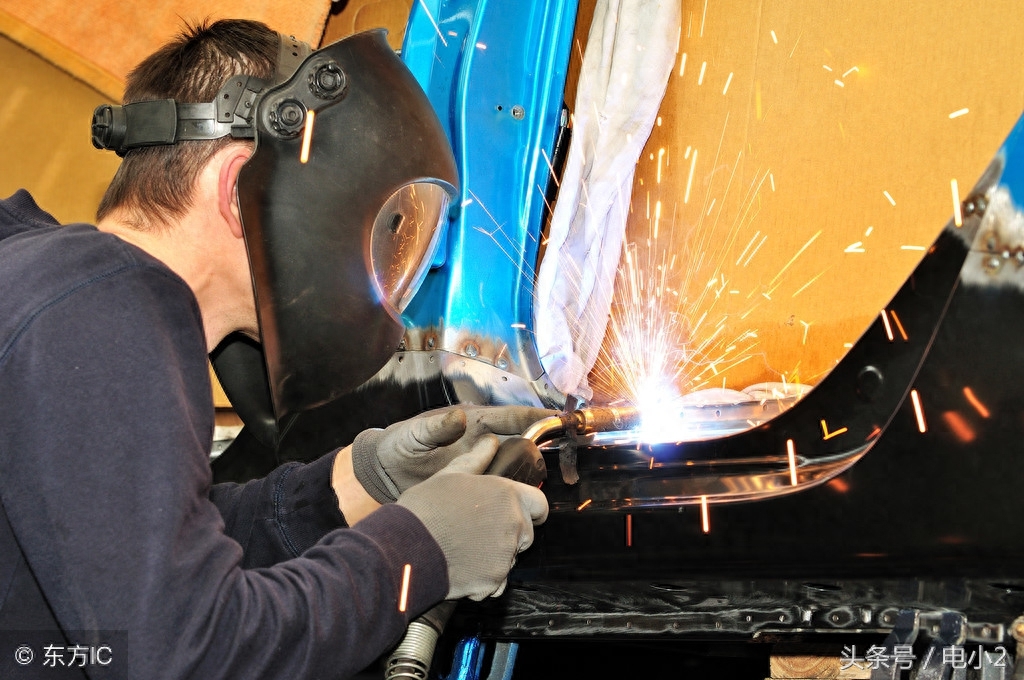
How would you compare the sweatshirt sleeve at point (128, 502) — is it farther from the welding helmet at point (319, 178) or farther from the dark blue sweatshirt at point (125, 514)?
the welding helmet at point (319, 178)

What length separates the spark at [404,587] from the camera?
1425 millimetres

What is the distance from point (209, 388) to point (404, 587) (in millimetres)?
411

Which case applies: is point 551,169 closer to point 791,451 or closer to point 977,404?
point 791,451

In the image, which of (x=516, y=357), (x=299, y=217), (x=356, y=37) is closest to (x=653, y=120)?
(x=516, y=357)

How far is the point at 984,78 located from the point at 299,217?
1.90 metres

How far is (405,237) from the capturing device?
6.17 feet

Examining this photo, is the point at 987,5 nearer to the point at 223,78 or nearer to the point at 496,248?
the point at 496,248

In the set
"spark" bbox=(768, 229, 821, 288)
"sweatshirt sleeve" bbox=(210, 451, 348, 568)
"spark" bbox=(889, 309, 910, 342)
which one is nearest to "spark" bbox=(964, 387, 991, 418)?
"spark" bbox=(889, 309, 910, 342)

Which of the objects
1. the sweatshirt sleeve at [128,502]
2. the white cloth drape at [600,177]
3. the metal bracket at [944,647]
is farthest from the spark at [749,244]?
the sweatshirt sleeve at [128,502]

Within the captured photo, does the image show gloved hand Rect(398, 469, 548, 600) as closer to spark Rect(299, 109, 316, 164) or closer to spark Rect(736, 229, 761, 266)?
spark Rect(299, 109, 316, 164)

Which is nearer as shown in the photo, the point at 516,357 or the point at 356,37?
the point at 356,37

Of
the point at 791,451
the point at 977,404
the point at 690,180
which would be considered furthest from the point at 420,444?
the point at 690,180

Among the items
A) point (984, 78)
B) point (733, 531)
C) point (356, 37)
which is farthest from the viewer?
point (984, 78)

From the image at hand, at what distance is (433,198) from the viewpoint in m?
1.92
